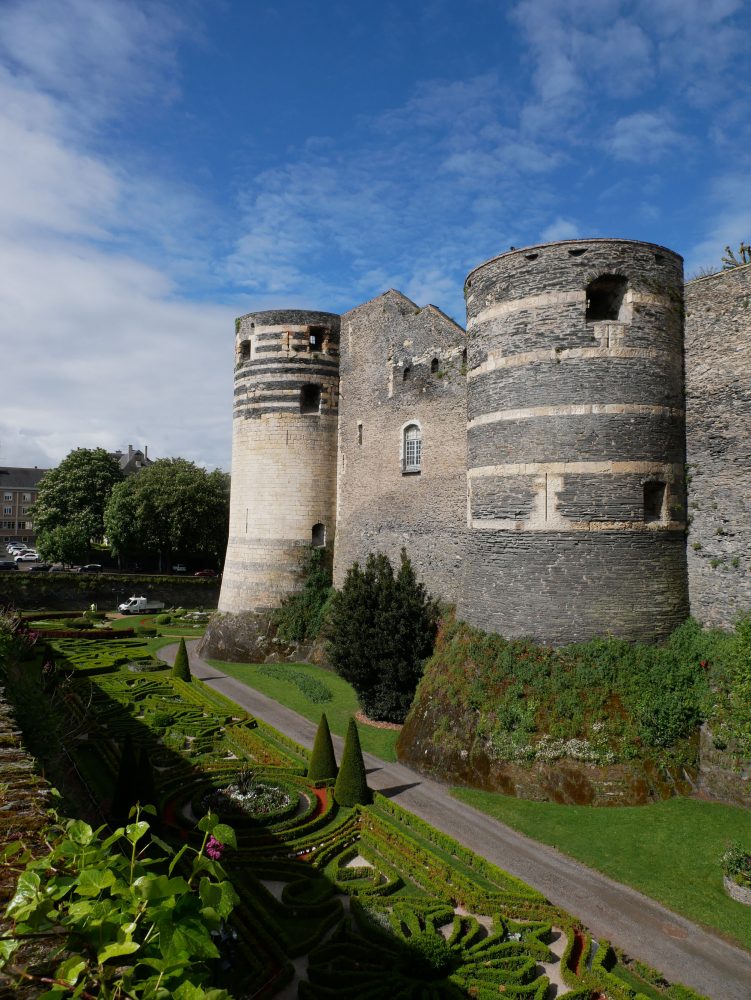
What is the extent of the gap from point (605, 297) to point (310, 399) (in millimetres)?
14748

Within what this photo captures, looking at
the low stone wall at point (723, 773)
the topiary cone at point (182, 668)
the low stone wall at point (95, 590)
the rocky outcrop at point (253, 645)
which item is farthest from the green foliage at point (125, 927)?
the low stone wall at point (95, 590)

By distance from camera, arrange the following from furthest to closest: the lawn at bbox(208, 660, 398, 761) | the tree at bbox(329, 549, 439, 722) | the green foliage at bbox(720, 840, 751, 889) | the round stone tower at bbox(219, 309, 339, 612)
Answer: the round stone tower at bbox(219, 309, 339, 612) → the tree at bbox(329, 549, 439, 722) → the lawn at bbox(208, 660, 398, 761) → the green foliage at bbox(720, 840, 751, 889)

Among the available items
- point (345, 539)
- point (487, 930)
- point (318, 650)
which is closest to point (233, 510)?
point (345, 539)

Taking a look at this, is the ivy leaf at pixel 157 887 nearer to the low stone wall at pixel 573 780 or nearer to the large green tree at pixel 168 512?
the low stone wall at pixel 573 780

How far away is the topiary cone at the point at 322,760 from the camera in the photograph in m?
15.8

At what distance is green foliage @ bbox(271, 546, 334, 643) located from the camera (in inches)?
1078

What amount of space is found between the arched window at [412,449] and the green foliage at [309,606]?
6.46 m

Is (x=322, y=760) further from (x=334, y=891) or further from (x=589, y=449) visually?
(x=589, y=449)

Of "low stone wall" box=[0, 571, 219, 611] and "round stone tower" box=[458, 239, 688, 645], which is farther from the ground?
"round stone tower" box=[458, 239, 688, 645]

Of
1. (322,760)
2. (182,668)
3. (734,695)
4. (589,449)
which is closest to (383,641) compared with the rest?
(322,760)

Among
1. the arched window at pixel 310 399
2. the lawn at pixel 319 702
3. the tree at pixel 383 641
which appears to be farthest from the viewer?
the arched window at pixel 310 399

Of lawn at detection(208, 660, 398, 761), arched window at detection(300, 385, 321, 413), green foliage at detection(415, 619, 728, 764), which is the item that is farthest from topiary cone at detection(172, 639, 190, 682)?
green foliage at detection(415, 619, 728, 764)

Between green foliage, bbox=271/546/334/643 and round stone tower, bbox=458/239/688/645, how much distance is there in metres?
12.5

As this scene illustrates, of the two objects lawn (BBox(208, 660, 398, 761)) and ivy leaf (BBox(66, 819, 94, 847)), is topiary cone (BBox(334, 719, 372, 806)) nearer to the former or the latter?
lawn (BBox(208, 660, 398, 761))
